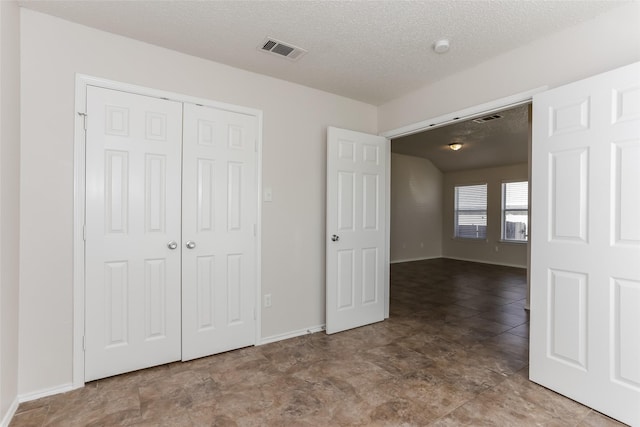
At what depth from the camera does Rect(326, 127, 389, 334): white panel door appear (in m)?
3.27

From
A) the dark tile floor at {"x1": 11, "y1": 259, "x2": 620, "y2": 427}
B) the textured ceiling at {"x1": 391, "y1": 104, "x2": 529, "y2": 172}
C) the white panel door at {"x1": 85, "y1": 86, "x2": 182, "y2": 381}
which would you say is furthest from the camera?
the textured ceiling at {"x1": 391, "y1": 104, "x2": 529, "y2": 172}

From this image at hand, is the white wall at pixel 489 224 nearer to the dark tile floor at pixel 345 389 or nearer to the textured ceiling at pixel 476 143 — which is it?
the textured ceiling at pixel 476 143

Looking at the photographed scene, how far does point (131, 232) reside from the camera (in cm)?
241

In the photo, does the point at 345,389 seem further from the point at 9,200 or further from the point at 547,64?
the point at 547,64

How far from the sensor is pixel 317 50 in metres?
2.53

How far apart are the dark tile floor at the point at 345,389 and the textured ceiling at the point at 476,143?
327 centimetres

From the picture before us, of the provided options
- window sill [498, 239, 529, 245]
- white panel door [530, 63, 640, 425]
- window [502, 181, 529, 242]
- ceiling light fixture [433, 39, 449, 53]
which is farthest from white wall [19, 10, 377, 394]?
window [502, 181, 529, 242]

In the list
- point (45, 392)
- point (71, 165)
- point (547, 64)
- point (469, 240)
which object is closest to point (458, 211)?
point (469, 240)

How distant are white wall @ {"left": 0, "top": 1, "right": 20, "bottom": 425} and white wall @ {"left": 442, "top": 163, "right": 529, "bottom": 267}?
27.7 feet

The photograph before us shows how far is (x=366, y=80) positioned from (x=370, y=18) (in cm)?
100

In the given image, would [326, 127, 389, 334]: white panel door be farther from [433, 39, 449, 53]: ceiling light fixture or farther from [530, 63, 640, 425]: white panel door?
[530, 63, 640, 425]: white panel door

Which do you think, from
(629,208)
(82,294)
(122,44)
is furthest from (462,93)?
(82,294)

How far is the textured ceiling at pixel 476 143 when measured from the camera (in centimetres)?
513

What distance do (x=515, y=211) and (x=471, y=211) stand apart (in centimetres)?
110
